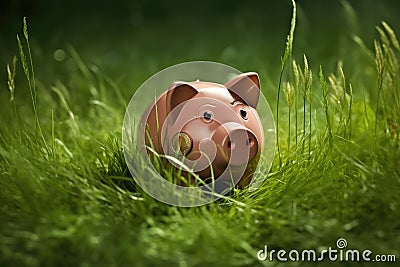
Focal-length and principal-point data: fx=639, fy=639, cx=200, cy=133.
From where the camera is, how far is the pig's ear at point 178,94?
56.9 inches

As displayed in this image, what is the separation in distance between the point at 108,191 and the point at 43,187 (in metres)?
0.14

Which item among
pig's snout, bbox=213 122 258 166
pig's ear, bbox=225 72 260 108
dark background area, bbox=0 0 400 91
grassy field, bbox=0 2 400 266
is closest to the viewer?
grassy field, bbox=0 2 400 266

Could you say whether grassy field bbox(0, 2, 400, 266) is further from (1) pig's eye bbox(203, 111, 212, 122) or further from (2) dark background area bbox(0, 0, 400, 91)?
(2) dark background area bbox(0, 0, 400, 91)

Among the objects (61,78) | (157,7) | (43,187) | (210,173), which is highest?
(157,7)

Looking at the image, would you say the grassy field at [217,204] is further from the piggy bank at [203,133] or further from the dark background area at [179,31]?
the dark background area at [179,31]

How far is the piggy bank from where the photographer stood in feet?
4.62

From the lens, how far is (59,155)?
1596mm

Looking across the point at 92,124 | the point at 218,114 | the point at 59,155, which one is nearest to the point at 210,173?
the point at 218,114

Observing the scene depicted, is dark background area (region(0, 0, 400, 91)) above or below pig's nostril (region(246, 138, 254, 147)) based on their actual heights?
above

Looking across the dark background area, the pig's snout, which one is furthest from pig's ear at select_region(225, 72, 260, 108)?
the dark background area

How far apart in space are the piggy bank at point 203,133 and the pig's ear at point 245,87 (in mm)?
31

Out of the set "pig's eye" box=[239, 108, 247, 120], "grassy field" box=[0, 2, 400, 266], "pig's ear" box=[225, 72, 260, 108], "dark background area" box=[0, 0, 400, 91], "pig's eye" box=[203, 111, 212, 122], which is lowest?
"grassy field" box=[0, 2, 400, 266]

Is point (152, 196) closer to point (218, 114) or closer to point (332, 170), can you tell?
point (218, 114)

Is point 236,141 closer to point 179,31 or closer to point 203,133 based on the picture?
point 203,133
